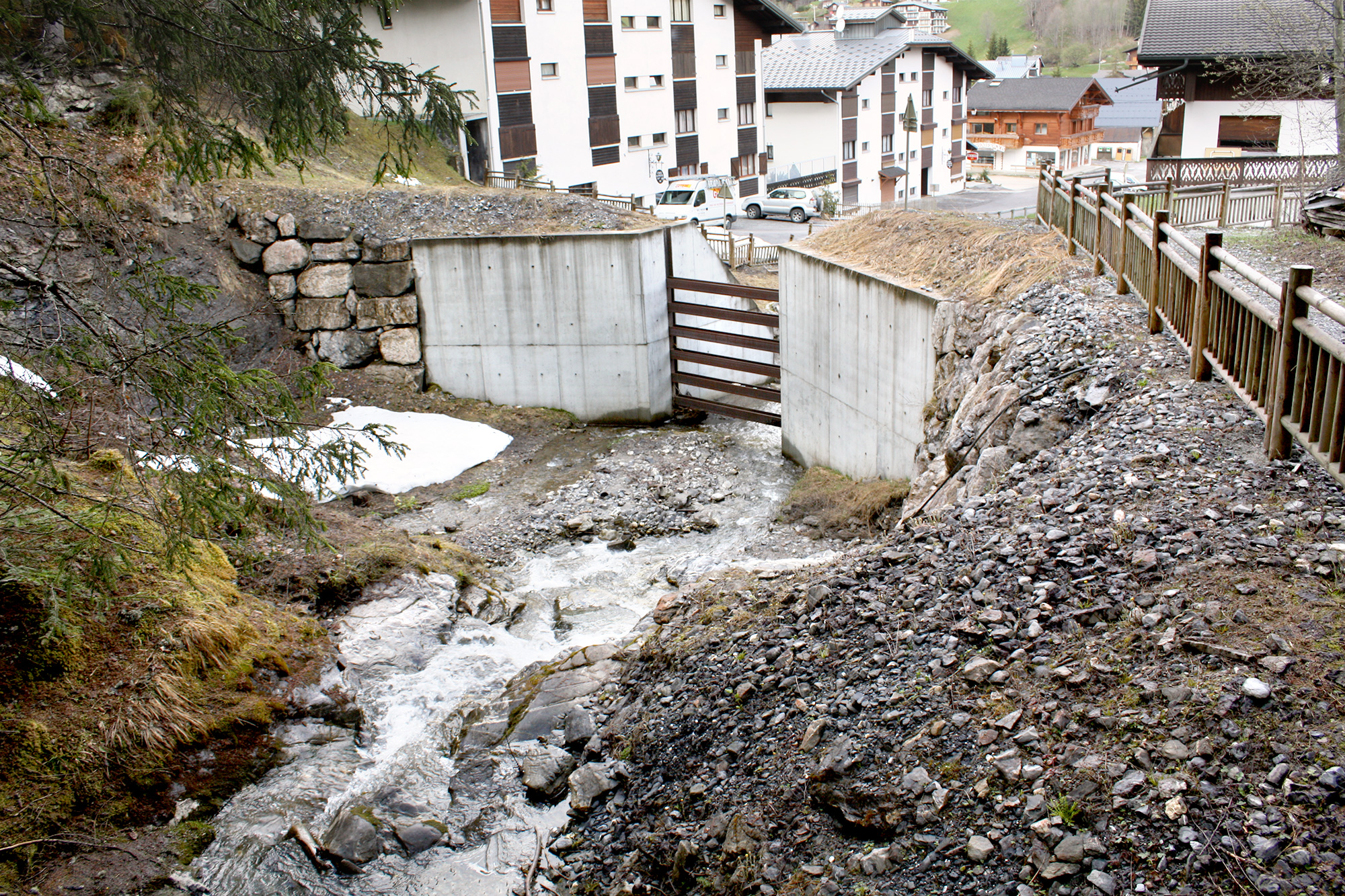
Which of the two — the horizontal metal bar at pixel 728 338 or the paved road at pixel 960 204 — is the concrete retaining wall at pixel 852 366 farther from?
the paved road at pixel 960 204

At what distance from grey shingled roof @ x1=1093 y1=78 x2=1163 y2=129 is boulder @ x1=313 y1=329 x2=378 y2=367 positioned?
57.2 meters

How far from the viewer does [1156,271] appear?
738 cm

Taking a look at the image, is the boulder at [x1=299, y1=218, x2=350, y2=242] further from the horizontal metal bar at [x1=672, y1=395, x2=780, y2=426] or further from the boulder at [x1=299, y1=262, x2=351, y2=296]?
the horizontal metal bar at [x1=672, y1=395, x2=780, y2=426]

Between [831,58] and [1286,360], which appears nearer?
[1286,360]

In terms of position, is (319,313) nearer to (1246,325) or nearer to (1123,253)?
(1123,253)

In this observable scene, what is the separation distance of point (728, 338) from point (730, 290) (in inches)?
31.9

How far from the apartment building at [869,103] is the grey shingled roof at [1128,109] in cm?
1697

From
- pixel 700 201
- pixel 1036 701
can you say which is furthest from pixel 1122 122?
pixel 1036 701

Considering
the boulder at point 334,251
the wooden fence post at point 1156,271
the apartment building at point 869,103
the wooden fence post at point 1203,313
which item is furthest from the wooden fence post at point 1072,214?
the apartment building at point 869,103

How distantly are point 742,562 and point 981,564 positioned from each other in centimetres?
434

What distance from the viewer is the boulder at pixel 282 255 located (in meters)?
16.1

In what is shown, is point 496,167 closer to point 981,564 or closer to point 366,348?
point 366,348

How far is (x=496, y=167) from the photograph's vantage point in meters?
26.6

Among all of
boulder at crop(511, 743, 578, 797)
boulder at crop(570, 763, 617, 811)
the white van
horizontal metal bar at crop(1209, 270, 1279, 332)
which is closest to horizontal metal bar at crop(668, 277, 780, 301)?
horizontal metal bar at crop(1209, 270, 1279, 332)
